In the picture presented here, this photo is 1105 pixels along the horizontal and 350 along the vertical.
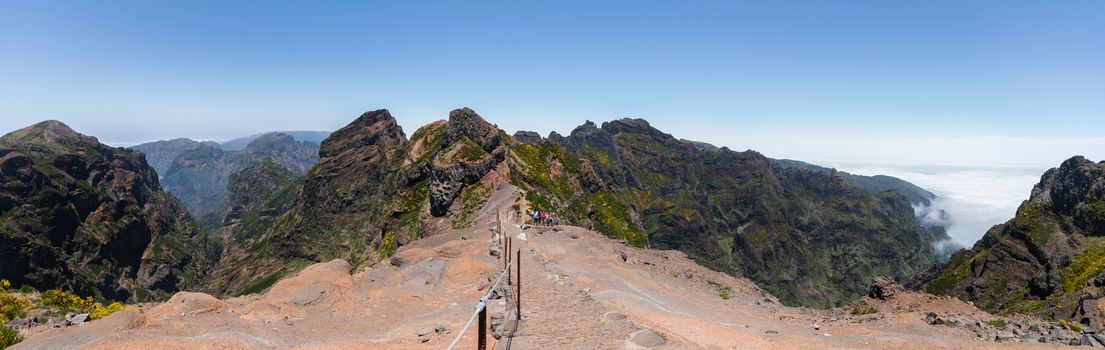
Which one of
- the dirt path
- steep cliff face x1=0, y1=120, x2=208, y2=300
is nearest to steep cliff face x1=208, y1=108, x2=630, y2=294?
steep cliff face x1=0, y1=120, x2=208, y2=300

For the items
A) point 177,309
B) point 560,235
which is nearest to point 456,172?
point 560,235

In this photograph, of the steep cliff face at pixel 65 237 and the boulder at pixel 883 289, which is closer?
the boulder at pixel 883 289

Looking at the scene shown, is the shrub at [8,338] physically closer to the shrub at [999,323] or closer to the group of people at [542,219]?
the shrub at [999,323]

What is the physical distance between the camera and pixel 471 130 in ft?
318

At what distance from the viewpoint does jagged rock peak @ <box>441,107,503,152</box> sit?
313ft

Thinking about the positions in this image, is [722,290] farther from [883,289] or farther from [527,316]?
[527,316]

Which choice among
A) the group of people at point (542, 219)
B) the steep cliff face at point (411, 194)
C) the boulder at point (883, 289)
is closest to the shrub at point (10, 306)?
the group of people at point (542, 219)

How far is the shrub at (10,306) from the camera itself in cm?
2289

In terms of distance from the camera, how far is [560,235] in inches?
1736

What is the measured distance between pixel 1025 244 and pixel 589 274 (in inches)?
3276

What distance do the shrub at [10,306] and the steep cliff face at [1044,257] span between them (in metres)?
80.4

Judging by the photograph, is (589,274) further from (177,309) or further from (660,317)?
(177,309)

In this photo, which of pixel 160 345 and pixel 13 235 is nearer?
pixel 160 345

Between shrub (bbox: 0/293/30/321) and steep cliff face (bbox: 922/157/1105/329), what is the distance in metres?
80.4
